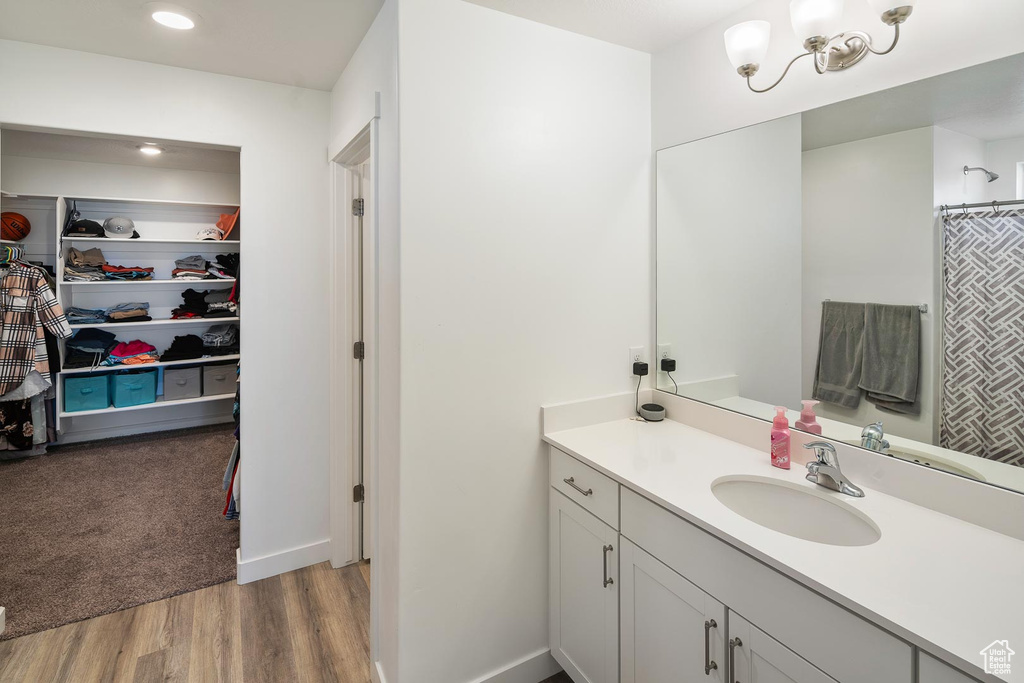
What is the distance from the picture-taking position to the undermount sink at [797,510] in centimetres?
127

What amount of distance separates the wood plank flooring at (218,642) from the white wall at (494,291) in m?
0.61

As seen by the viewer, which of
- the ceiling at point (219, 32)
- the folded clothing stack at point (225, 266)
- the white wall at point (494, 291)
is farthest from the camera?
the folded clothing stack at point (225, 266)

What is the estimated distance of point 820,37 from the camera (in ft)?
4.47

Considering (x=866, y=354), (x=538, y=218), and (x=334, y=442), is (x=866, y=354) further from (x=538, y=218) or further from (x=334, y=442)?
(x=334, y=442)

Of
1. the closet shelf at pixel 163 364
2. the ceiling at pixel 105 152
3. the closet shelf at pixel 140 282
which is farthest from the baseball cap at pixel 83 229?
the closet shelf at pixel 163 364

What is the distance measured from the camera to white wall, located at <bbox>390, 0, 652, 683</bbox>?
1.61 m

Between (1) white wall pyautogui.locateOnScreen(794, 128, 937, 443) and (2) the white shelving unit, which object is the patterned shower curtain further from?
(2) the white shelving unit

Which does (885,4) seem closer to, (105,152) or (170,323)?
(105,152)

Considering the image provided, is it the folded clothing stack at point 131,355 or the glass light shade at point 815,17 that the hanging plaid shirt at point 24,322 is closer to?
the folded clothing stack at point 131,355

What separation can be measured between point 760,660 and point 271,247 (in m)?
2.48

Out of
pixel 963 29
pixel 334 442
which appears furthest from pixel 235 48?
pixel 963 29

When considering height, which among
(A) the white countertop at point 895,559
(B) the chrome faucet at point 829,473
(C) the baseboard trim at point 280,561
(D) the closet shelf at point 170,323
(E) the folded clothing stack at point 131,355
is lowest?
(C) the baseboard trim at point 280,561

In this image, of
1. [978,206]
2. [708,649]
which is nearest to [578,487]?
[708,649]

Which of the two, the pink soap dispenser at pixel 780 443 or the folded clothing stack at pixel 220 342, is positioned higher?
the folded clothing stack at pixel 220 342
